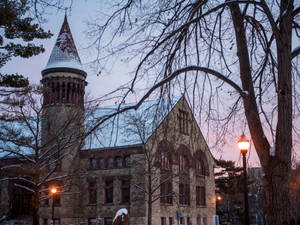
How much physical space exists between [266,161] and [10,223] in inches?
1380

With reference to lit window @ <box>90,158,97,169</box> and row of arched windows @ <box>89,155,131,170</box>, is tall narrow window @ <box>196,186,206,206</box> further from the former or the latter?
lit window @ <box>90,158,97,169</box>

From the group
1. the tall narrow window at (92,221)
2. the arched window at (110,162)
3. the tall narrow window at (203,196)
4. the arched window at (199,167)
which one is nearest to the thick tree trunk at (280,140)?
the arched window at (110,162)

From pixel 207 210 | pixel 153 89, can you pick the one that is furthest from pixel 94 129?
pixel 207 210

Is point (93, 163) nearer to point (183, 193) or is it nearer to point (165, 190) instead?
point (165, 190)

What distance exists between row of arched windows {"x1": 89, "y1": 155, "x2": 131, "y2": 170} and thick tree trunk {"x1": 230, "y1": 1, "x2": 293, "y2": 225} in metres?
27.5

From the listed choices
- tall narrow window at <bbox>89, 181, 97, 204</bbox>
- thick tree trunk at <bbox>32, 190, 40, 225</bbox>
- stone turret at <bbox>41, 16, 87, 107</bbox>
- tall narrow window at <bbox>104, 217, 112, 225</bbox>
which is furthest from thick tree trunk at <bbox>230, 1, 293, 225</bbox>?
tall narrow window at <bbox>89, 181, 97, 204</bbox>

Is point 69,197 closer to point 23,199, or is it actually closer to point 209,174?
point 23,199

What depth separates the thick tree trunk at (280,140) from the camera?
6598 mm

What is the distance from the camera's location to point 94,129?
6.46 meters

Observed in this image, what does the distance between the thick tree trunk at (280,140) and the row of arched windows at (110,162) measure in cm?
2747

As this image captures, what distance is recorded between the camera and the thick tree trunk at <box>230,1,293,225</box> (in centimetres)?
660

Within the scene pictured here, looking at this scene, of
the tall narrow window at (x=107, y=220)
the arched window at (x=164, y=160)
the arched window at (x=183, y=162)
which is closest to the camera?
the arched window at (x=164, y=160)

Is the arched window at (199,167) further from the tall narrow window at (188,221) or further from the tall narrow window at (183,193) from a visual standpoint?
the tall narrow window at (188,221)

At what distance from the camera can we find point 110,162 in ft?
116
